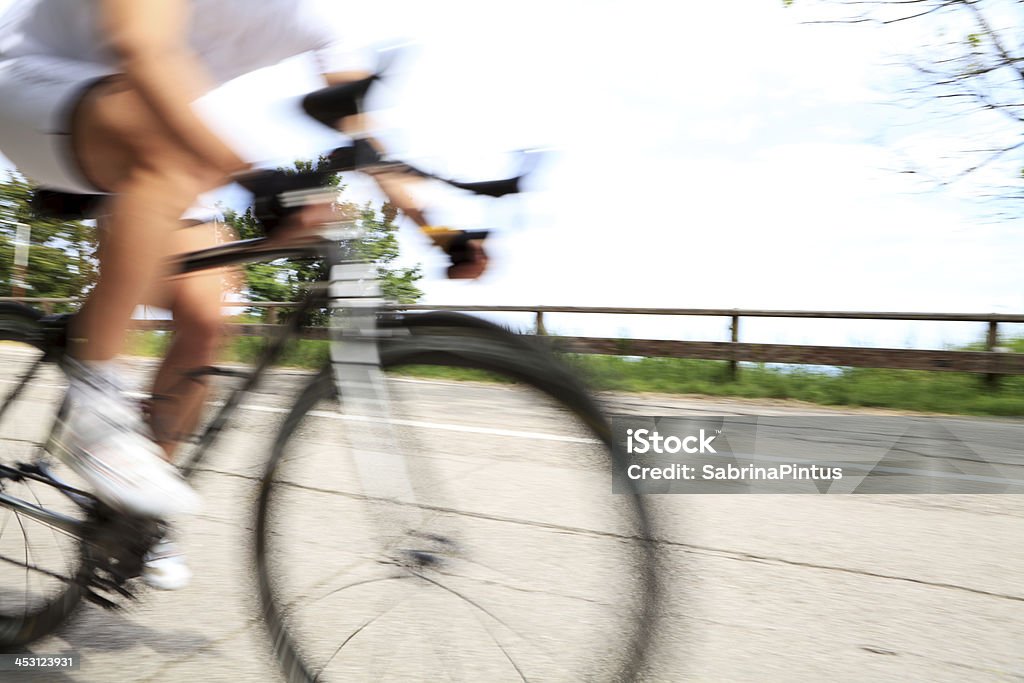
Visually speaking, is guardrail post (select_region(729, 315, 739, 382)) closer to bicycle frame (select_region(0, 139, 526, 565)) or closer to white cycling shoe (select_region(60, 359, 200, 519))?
bicycle frame (select_region(0, 139, 526, 565))

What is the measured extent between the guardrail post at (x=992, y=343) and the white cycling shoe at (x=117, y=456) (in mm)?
8822

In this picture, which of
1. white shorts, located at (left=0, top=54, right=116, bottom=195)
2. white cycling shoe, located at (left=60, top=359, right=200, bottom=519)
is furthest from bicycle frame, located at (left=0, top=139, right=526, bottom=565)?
white shorts, located at (left=0, top=54, right=116, bottom=195)

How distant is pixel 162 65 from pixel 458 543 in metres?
1.19

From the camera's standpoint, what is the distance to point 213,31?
1.95 metres

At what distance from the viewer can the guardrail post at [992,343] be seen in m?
8.54

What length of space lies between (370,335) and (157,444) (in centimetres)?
67

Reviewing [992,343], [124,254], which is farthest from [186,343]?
[992,343]

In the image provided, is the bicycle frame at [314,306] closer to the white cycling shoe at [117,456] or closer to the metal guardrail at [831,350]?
the white cycling shoe at [117,456]

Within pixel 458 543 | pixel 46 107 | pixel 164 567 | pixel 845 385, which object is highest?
pixel 46 107

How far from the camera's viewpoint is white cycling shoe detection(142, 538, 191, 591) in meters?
2.08

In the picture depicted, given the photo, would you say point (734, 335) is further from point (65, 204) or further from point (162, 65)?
point (162, 65)

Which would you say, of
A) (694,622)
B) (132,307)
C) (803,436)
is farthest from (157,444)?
(803,436)

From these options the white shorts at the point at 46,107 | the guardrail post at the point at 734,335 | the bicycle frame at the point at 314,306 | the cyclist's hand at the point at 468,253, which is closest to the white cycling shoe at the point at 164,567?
Answer: the bicycle frame at the point at 314,306

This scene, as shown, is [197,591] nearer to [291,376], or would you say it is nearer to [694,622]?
[291,376]
